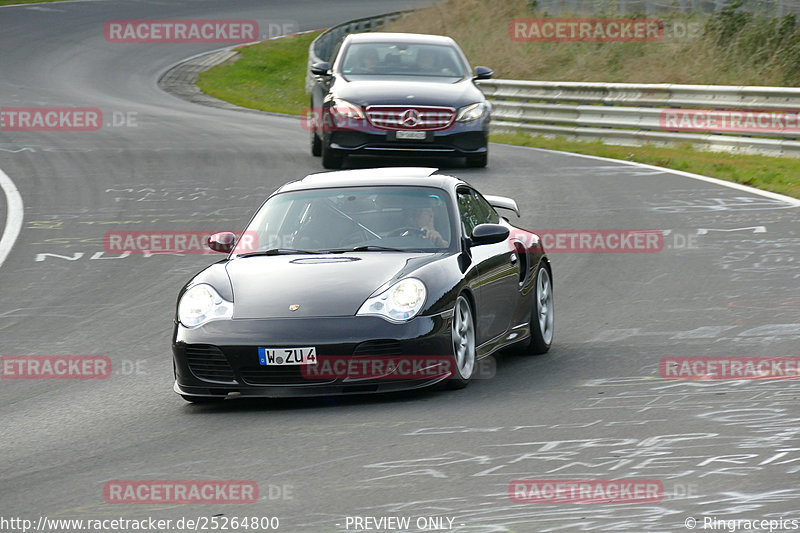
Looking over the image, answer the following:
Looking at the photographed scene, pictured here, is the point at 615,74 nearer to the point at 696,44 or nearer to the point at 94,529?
the point at 696,44

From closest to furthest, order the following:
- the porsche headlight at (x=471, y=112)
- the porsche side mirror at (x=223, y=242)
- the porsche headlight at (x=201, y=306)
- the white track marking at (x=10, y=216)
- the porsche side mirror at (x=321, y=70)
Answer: the porsche headlight at (x=201, y=306)
the porsche side mirror at (x=223, y=242)
the white track marking at (x=10, y=216)
the porsche headlight at (x=471, y=112)
the porsche side mirror at (x=321, y=70)

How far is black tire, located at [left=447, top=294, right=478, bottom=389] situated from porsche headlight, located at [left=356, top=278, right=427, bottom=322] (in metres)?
0.27

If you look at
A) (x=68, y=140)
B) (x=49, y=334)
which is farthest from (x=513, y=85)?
(x=49, y=334)

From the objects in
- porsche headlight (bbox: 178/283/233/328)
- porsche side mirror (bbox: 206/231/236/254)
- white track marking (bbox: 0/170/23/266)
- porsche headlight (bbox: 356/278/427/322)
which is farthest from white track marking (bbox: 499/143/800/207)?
porsche headlight (bbox: 178/283/233/328)

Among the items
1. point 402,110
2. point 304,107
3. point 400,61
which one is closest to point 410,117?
point 402,110

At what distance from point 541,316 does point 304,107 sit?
26993 millimetres

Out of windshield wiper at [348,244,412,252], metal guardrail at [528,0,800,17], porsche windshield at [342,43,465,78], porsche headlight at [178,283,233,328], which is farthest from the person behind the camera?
metal guardrail at [528,0,800,17]

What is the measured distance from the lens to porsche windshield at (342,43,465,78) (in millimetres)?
20234

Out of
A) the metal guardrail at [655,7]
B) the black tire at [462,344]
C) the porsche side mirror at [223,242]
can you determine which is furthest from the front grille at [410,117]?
the metal guardrail at [655,7]

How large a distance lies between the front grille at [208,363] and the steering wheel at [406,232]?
1.56m

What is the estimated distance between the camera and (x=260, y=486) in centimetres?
631

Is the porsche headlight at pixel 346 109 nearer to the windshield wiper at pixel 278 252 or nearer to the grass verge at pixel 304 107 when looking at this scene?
the grass verge at pixel 304 107

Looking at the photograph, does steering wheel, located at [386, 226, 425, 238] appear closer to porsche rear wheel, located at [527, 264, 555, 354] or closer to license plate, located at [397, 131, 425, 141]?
porsche rear wheel, located at [527, 264, 555, 354]

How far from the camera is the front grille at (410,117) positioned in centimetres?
1908
